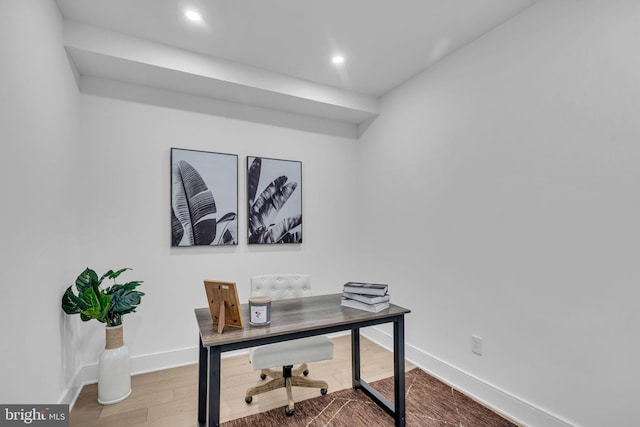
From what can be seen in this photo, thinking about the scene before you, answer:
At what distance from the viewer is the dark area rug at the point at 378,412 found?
1.99 m

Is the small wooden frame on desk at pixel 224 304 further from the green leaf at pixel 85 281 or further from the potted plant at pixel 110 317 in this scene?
the green leaf at pixel 85 281

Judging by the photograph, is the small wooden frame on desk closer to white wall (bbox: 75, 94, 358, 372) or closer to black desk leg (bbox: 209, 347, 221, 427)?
black desk leg (bbox: 209, 347, 221, 427)

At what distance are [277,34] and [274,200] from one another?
1.53 metres

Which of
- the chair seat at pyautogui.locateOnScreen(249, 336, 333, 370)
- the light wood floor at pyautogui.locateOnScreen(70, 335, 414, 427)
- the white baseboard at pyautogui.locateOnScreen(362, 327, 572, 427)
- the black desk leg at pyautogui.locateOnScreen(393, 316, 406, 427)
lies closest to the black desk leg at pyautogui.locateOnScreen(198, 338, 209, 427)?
the light wood floor at pyautogui.locateOnScreen(70, 335, 414, 427)

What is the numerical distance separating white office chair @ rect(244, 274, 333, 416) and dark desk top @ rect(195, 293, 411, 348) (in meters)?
0.29

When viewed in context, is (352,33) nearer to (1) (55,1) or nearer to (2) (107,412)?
(1) (55,1)

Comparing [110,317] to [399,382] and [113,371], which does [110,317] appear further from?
[399,382]

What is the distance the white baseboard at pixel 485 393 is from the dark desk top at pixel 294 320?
964mm

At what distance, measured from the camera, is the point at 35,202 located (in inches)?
65.0

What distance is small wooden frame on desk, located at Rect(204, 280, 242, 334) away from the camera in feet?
5.18

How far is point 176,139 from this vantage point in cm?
284

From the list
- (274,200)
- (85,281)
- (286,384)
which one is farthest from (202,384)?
(274,200)

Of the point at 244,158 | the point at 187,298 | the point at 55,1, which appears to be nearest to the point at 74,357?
the point at 187,298

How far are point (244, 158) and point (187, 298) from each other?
4.74 ft
